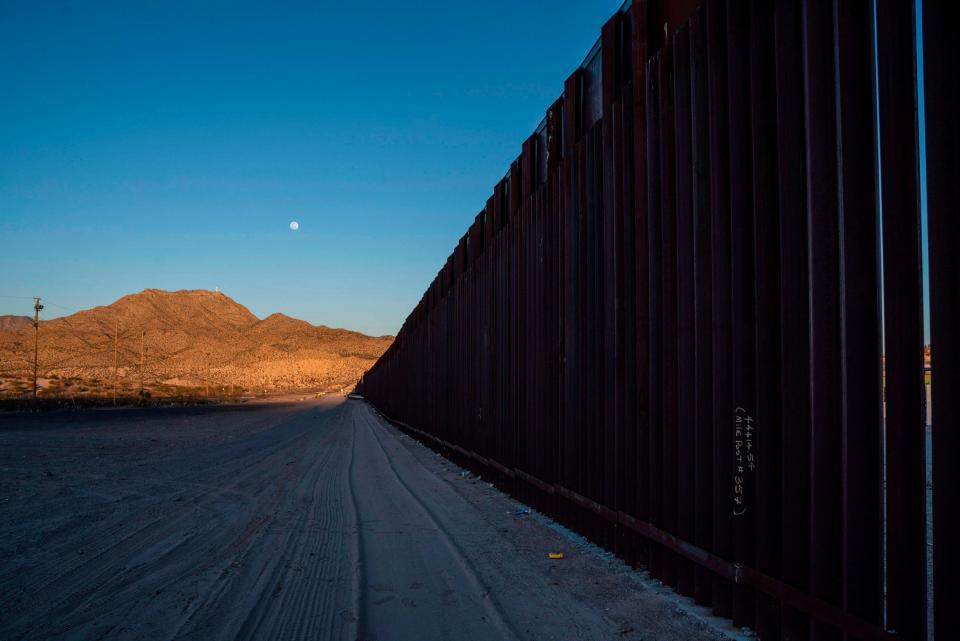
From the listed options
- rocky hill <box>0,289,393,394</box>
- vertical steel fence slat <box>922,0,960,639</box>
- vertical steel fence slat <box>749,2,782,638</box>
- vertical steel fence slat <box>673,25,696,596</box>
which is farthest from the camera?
rocky hill <box>0,289,393,394</box>

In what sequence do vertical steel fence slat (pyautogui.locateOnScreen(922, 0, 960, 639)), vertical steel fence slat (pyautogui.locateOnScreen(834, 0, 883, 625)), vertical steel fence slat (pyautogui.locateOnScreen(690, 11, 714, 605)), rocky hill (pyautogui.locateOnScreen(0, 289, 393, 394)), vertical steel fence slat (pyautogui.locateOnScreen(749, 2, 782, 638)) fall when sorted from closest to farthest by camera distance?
vertical steel fence slat (pyautogui.locateOnScreen(922, 0, 960, 639))
vertical steel fence slat (pyautogui.locateOnScreen(834, 0, 883, 625))
vertical steel fence slat (pyautogui.locateOnScreen(749, 2, 782, 638))
vertical steel fence slat (pyautogui.locateOnScreen(690, 11, 714, 605))
rocky hill (pyautogui.locateOnScreen(0, 289, 393, 394))

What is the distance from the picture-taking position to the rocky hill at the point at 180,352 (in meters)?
116

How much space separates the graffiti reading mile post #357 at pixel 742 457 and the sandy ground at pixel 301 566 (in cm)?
81

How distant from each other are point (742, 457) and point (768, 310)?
2.94 feet

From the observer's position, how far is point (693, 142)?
452cm

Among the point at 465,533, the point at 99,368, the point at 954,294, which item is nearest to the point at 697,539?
the point at 954,294

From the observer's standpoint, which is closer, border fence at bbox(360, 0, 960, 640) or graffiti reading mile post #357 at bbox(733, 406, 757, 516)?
border fence at bbox(360, 0, 960, 640)

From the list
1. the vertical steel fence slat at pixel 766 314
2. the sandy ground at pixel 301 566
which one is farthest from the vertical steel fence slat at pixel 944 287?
the sandy ground at pixel 301 566

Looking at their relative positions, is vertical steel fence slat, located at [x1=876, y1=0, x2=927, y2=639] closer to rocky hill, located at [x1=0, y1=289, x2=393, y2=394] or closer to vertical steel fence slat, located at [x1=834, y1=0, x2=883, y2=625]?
vertical steel fence slat, located at [x1=834, y1=0, x2=883, y2=625]

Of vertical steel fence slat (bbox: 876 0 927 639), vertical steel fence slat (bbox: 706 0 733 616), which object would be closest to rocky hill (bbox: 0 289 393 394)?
vertical steel fence slat (bbox: 706 0 733 616)

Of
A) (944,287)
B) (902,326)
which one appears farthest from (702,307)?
(944,287)

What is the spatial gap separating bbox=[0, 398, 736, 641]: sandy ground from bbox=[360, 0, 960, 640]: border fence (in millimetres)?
690

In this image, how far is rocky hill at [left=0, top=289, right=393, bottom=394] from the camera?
116 m

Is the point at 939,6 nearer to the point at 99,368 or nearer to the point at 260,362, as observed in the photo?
the point at 99,368
